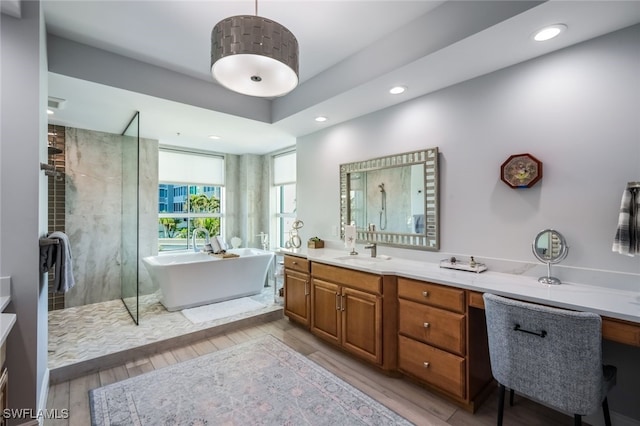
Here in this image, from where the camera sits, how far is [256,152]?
17.7ft

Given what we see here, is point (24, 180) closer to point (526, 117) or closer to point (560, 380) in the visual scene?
point (560, 380)

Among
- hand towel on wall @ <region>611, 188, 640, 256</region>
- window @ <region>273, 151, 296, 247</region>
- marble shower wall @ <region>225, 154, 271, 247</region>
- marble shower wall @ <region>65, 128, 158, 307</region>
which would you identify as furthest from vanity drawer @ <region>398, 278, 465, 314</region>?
marble shower wall @ <region>65, 128, 158, 307</region>

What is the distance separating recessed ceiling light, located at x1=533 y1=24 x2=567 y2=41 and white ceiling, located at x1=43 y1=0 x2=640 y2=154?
4 centimetres

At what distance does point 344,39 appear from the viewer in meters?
2.42

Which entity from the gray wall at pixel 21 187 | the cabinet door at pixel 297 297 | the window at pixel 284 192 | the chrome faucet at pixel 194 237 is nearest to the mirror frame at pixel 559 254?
the cabinet door at pixel 297 297

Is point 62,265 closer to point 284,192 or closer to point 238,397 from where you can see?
point 238,397

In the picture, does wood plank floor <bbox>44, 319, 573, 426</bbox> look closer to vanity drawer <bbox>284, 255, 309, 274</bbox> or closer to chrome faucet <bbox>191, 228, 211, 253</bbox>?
vanity drawer <bbox>284, 255, 309, 274</bbox>

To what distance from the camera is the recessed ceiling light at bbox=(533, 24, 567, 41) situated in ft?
5.71

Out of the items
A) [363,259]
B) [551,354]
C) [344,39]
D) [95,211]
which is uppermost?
[344,39]

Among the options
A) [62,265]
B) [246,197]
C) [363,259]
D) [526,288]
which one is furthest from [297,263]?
[246,197]

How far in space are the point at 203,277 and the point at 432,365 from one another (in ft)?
9.78

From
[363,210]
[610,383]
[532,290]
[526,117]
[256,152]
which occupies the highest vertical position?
[256,152]

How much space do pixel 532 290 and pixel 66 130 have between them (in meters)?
5.40

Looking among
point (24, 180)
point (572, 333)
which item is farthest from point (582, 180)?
point (24, 180)
